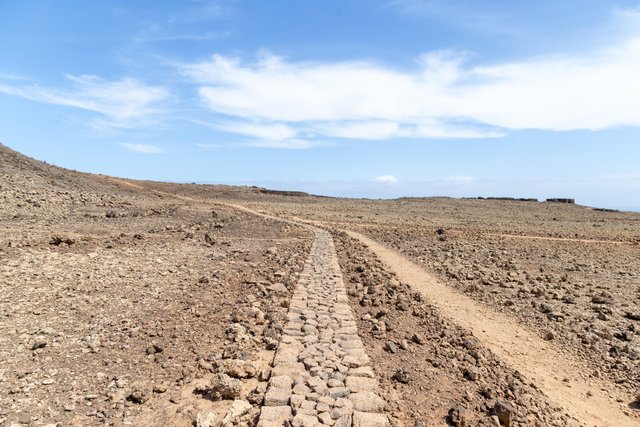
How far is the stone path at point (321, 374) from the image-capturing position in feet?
17.0

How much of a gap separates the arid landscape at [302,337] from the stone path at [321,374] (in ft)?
0.10

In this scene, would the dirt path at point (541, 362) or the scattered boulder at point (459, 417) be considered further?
the dirt path at point (541, 362)

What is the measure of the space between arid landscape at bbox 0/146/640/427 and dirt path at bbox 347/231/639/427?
0.13ft

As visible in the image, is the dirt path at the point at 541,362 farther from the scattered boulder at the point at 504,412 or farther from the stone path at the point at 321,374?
the stone path at the point at 321,374

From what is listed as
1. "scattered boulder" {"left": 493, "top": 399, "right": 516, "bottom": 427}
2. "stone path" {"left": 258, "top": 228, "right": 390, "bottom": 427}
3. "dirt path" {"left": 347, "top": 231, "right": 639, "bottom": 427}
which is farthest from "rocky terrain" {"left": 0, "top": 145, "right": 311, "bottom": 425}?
"dirt path" {"left": 347, "top": 231, "right": 639, "bottom": 427}

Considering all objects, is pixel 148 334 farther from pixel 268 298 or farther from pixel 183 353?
pixel 268 298

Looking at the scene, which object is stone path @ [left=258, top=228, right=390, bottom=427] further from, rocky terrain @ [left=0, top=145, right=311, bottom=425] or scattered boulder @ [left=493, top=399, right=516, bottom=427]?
scattered boulder @ [left=493, top=399, right=516, bottom=427]

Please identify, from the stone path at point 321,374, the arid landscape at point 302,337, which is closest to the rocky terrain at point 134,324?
the arid landscape at point 302,337

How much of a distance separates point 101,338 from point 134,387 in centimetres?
196

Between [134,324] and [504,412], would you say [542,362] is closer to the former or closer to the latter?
[504,412]

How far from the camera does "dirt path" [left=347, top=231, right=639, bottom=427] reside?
6.43m

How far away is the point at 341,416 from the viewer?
5145 millimetres

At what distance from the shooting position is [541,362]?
7957 millimetres

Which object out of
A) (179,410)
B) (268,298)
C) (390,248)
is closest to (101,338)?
(179,410)
